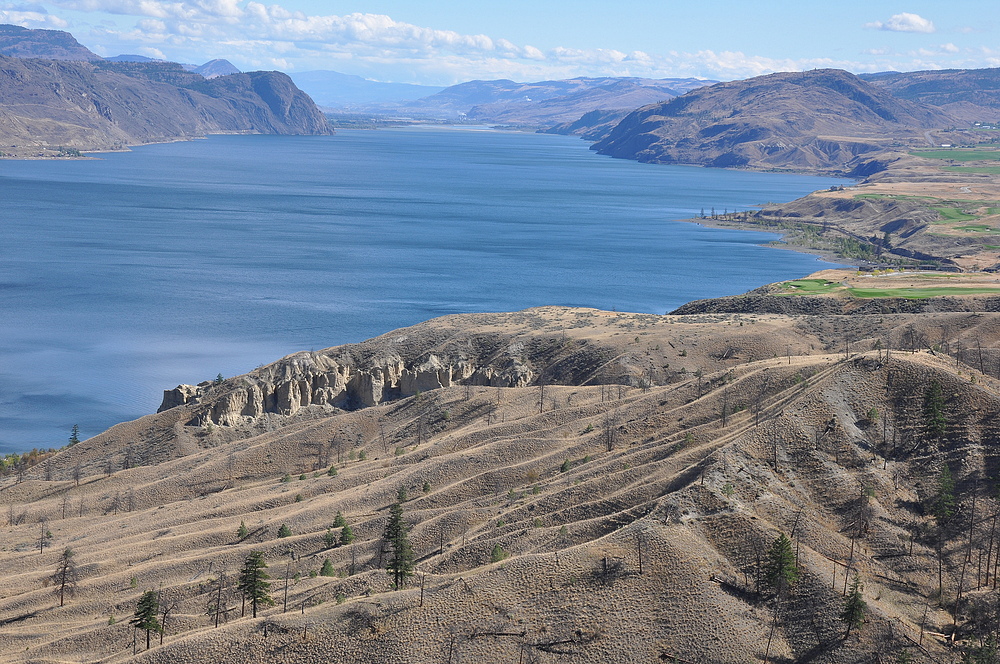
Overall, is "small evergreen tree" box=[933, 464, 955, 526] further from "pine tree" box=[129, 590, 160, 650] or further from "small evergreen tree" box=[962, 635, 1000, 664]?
"pine tree" box=[129, 590, 160, 650]

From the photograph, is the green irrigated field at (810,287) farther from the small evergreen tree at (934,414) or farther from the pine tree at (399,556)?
the pine tree at (399,556)

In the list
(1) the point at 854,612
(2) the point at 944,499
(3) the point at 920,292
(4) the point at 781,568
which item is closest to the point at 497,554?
(4) the point at 781,568

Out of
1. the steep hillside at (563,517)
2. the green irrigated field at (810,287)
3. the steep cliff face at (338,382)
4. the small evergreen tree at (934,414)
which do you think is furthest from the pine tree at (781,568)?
the green irrigated field at (810,287)

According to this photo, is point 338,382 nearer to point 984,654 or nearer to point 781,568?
point 781,568

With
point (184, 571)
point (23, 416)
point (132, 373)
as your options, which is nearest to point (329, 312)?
point (132, 373)

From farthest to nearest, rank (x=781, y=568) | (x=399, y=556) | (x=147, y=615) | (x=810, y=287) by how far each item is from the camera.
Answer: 1. (x=810, y=287)
2. (x=147, y=615)
3. (x=399, y=556)
4. (x=781, y=568)

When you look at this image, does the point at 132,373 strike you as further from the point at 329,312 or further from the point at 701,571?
the point at 701,571
